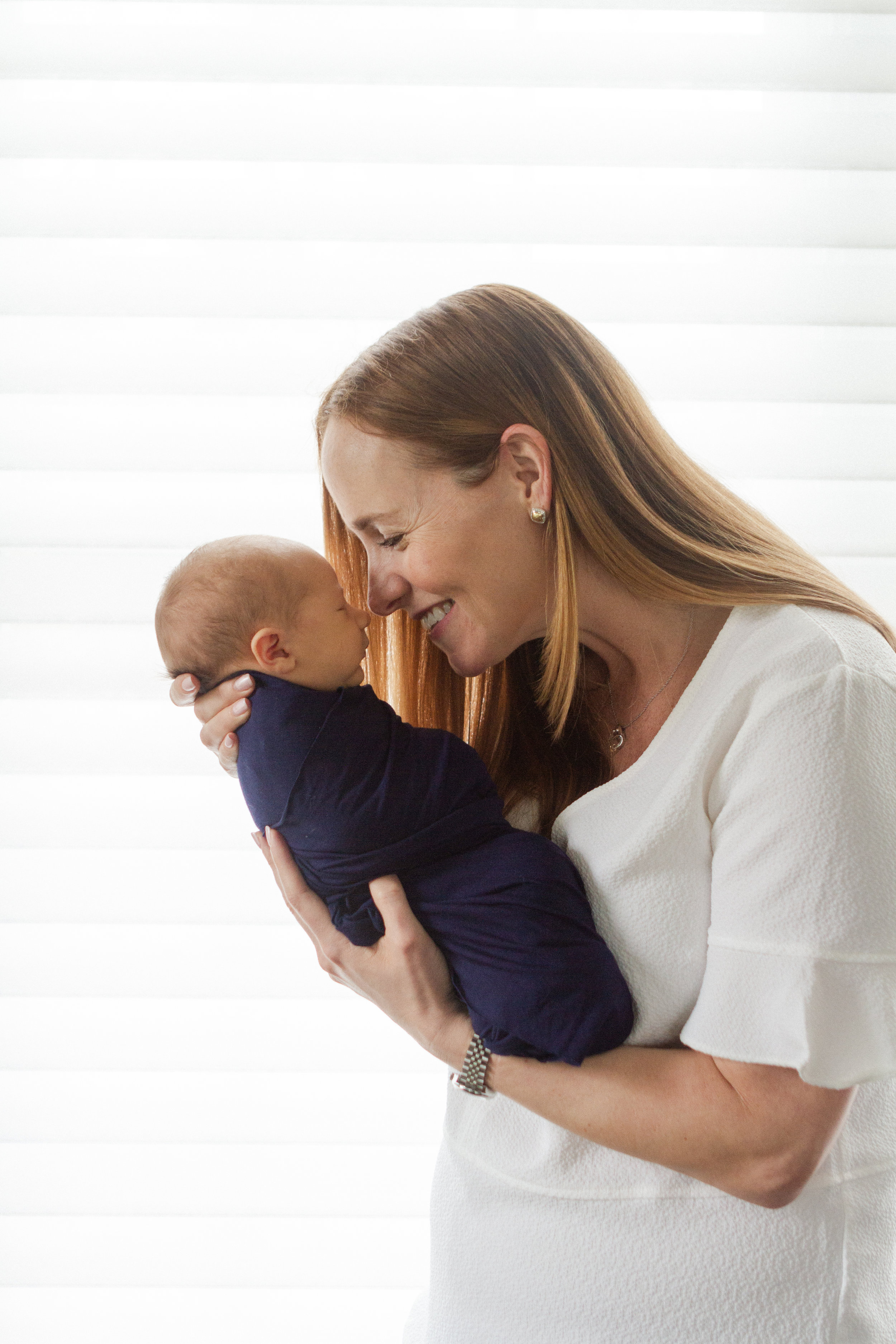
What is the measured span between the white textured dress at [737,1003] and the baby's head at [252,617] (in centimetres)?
39

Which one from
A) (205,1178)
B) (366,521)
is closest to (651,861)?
(366,521)

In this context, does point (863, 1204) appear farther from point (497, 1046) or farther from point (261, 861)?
point (261, 861)

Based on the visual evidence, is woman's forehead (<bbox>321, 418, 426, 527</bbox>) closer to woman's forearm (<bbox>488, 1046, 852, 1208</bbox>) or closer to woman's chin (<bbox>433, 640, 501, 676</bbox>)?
woman's chin (<bbox>433, 640, 501, 676</bbox>)

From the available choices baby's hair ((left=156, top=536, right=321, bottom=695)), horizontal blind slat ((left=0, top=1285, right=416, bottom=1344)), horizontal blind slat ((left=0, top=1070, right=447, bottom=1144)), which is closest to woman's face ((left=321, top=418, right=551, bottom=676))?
baby's hair ((left=156, top=536, right=321, bottom=695))

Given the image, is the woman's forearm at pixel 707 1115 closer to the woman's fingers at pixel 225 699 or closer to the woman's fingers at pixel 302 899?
the woman's fingers at pixel 302 899

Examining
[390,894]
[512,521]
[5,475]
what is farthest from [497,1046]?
[5,475]

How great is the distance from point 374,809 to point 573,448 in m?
0.48

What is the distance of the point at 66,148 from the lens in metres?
1.41

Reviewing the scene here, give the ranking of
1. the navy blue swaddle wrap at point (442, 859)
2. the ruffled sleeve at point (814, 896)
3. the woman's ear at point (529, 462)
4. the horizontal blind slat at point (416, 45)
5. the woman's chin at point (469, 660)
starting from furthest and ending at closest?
the horizontal blind slat at point (416, 45) → the woman's chin at point (469, 660) → the woman's ear at point (529, 462) → the navy blue swaddle wrap at point (442, 859) → the ruffled sleeve at point (814, 896)

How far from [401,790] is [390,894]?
0.12 meters

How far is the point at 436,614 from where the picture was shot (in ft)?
3.87

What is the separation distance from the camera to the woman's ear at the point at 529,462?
42.1 inches

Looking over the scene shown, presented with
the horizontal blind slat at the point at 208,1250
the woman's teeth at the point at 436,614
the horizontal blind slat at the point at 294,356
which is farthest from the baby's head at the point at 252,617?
the horizontal blind slat at the point at 208,1250

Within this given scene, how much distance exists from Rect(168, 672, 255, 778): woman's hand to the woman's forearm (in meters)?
0.54
